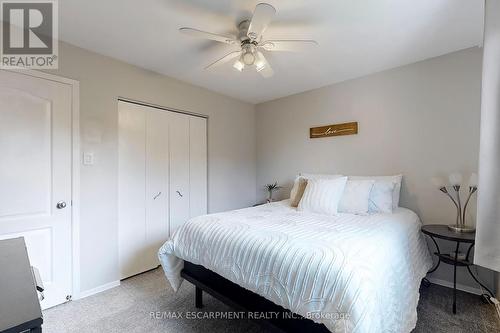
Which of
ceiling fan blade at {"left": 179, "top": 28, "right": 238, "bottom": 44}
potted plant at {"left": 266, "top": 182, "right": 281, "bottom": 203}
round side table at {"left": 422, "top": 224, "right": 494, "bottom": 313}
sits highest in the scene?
ceiling fan blade at {"left": 179, "top": 28, "right": 238, "bottom": 44}

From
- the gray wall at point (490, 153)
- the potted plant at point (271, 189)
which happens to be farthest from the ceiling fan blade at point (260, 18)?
the potted plant at point (271, 189)

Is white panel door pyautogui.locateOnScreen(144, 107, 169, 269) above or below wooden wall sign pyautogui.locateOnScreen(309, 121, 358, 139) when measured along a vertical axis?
below

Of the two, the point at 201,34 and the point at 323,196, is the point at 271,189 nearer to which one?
the point at 323,196

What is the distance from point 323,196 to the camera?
2.46m

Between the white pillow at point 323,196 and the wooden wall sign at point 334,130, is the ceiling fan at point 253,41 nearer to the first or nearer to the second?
the white pillow at point 323,196

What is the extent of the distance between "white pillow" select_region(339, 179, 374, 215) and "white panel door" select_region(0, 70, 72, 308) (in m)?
2.73

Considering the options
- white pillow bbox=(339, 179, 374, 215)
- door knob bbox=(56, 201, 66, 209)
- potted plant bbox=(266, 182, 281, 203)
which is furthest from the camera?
potted plant bbox=(266, 182, 281, 203)

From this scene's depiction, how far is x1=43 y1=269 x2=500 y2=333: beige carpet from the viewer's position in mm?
1788

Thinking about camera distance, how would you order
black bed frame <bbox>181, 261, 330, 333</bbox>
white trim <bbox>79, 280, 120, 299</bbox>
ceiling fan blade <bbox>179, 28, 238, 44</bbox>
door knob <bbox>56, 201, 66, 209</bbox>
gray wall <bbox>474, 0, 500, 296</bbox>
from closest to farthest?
gray wall <bbox>474, 0, 500, 296</bbox> → black bed frame <bbox>181, 261, 330, 333</bbox> → ceiling fan blade <bbox>179, 28, 238, 44</bbox> → door knob <bbox>56, 201, 66, 209</bbox> → white trim <bbox>79, 280, 120, 299</bbox>

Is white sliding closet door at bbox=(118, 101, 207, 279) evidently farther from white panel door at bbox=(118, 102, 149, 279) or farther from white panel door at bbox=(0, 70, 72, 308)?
white panel door at bbox=(0, 70, 72, 308)

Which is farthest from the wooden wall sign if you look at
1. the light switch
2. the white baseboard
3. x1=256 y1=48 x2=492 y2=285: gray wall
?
the light switch

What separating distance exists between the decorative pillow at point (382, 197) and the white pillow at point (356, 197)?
8 cm

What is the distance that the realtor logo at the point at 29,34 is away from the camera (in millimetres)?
1768

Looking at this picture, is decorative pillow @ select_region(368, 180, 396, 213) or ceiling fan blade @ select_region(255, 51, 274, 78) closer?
ceiling fan blade @ select_region(255, 51, 274, 78)
